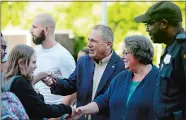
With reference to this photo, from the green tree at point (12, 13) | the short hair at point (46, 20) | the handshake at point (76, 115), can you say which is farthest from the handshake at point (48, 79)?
the green tree at point (12, 13)

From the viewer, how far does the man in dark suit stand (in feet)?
25.8

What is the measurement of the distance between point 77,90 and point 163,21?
80.3 inches

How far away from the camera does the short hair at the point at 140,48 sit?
7.11m

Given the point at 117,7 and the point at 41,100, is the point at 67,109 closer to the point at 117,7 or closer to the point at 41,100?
the point at 41,100

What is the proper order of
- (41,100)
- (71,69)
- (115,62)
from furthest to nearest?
(71,69) → (115,62) → (41,100)

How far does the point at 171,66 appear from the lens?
6133mm

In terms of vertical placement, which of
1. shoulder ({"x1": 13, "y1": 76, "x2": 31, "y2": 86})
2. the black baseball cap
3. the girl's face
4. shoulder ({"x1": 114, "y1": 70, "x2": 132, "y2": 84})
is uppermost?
the black baseball cap

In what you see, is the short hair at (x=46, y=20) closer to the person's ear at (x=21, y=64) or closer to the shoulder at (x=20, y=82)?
the person's ear at (x=21, y=64)

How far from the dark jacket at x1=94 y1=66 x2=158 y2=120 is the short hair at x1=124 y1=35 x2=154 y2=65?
0.51 feet

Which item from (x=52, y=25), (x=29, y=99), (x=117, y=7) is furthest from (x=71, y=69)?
(x=117, y=7)

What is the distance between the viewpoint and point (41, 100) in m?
6.71

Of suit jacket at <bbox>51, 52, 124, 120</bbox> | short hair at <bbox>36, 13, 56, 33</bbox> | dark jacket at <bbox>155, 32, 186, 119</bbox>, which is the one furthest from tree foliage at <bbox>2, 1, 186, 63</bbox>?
dark jacket at <bbox>155, 32, 186, 119</bbox>

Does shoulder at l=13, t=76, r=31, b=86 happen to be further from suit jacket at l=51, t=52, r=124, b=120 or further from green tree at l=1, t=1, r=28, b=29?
green tree at l=1, t=1, r=28, b=29

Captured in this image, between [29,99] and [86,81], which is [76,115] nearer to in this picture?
[86,81]
